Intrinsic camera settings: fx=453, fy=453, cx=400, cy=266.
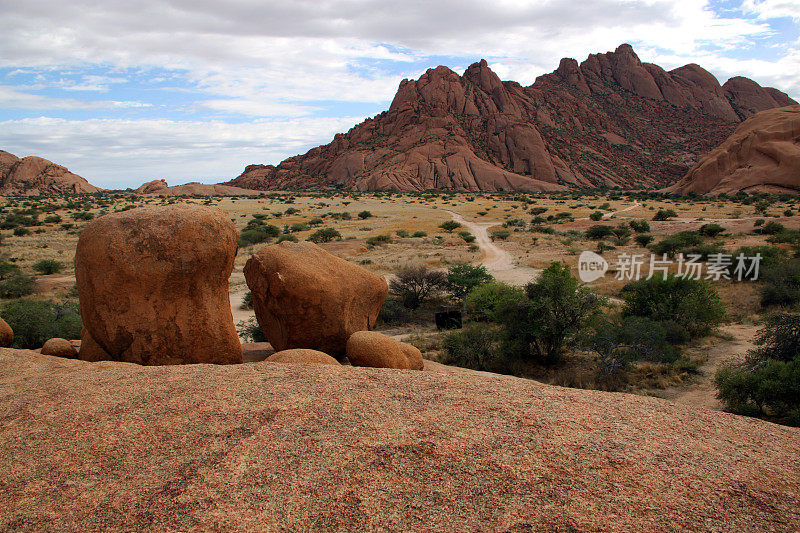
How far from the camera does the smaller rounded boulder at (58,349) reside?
27.5 feet

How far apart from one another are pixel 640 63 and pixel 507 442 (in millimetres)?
181110

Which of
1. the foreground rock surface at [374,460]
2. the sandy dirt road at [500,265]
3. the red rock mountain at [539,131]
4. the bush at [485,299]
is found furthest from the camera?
the red rock mountain at [539,131]

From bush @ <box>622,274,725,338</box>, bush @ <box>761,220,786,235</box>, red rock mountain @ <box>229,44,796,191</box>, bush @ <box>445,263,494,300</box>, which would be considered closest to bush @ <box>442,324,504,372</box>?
bush @ <box>445,263,494,300</box>

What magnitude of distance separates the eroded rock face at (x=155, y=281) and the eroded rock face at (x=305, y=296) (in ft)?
5.70

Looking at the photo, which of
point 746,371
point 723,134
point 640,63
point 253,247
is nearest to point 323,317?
point 746,371

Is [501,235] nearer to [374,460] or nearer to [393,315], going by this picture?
[393,315]

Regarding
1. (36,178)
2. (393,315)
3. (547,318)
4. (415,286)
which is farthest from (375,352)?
(36,178)

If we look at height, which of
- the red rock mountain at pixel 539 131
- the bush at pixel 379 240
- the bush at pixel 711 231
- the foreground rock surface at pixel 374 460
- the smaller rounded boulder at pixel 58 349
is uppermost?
the red rock mountain at pixel 539 131

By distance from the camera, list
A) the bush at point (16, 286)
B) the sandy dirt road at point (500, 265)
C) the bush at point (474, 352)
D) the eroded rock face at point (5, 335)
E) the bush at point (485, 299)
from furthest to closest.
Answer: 1. the sandy dirt road at point (500, 265)
2. the bush at point (16, 286)
3. the bush at point (485, 299)
4. the bush at point (474, 352)
5. the eroded rock face at point (5, 335)

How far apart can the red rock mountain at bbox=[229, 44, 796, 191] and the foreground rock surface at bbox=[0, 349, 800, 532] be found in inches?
3647

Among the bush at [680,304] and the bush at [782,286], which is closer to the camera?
the bush at [680,304]

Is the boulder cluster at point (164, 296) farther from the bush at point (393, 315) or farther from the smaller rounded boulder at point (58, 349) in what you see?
the bush at point (393, 315)

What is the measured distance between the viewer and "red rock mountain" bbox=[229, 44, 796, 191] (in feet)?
343

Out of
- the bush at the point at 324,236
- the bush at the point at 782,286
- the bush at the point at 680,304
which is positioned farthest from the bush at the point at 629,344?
the bush at the point at 324,236
